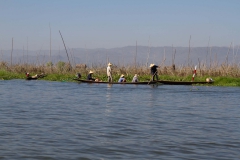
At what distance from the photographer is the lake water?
6.91m

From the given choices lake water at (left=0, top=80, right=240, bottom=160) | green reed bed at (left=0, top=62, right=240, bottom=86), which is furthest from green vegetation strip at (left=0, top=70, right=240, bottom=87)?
lake water at (left=0, top=80, right=240, bottom=160)

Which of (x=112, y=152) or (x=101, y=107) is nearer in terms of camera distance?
(x=112, y=152)

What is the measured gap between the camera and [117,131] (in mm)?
8945

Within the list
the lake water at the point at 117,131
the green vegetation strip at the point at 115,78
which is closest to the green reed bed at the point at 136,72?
the green vegetation strip at the point at 115,78

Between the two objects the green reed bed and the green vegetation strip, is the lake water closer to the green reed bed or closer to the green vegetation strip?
the green vegetation strip

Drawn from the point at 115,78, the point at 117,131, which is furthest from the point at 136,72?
the point at 117,131

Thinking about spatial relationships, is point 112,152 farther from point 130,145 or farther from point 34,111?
point 34,111

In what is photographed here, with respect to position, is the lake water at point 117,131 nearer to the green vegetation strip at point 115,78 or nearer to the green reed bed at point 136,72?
the green vegetation strip at point 115,78

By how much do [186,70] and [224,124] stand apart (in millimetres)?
18207

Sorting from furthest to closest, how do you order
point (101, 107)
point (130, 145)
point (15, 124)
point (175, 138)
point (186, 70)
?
1. point (186, 70)
2. point (101, 107)
3. point (15, 124)
4. point (175, 138)
5. point (130, 145)

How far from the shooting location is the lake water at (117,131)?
691cm

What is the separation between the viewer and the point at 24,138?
7.83 metres

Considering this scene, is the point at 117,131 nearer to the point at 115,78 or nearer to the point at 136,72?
the point at 115,78

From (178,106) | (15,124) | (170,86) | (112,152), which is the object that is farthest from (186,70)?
(112,152)
